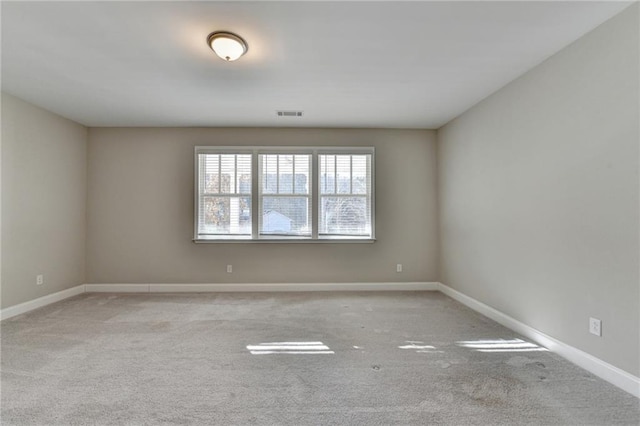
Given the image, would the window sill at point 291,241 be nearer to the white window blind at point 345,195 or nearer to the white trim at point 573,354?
the white window blind at point 345,195

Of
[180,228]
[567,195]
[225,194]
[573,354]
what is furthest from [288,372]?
[180,228]

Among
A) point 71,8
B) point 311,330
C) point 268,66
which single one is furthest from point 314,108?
point 311,330

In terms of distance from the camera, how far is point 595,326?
2148mm

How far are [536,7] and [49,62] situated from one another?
12.9 feet

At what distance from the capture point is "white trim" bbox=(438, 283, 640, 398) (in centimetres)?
192

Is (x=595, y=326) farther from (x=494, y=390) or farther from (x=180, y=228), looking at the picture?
(x=180, y=228)

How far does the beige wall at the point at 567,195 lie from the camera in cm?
195

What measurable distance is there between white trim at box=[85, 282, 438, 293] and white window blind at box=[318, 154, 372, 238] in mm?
819

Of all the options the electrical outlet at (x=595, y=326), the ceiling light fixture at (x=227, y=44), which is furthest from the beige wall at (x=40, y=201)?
the electrical outlet at (x=595, y=326)

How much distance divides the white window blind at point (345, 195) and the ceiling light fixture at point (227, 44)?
2416mm

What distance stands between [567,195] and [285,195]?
3.38 metres

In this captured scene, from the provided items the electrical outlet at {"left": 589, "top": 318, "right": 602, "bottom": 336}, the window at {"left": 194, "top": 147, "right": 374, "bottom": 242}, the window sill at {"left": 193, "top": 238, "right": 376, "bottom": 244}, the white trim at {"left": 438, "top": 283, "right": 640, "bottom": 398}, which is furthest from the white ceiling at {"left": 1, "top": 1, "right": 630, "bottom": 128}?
the white trim at {"left": 438, "top": 283, "right": 640, "bottom": 398}

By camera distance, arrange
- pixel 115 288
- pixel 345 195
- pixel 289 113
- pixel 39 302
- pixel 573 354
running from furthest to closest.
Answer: pixel 345 195 < pixel 115 288 < pixel 289 113 < pixel 39 302 < pixel 573 354

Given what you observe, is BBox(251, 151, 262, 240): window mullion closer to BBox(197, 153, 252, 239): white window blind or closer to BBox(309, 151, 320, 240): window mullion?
BBox(197, 153, 252, 239): white window blind
